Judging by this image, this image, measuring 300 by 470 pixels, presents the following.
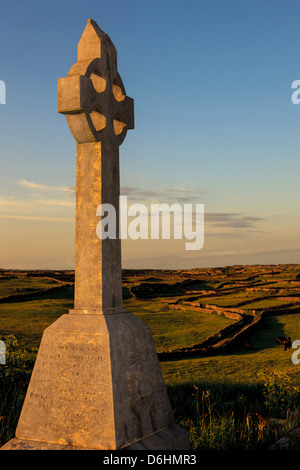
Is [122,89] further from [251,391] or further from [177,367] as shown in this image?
[177,367]

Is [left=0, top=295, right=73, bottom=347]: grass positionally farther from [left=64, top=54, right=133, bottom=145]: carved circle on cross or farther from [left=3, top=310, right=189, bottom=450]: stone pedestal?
[left=64, top=54, right=133, bottom=145]: carved circle on cross

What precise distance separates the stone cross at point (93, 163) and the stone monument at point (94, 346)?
0.04 ft

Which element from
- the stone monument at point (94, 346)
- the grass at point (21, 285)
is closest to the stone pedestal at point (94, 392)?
the stone monument at point (94, 346)

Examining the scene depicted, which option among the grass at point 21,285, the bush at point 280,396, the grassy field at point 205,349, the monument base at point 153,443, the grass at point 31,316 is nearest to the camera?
the monument base at point 153,443

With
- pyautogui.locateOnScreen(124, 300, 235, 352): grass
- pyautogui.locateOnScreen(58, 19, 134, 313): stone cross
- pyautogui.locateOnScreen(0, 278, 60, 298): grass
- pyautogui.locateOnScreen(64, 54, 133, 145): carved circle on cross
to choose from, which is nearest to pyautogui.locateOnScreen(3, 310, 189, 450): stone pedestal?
pyautogui.locateOnScreen(58, 19, 134, 313): stone cross

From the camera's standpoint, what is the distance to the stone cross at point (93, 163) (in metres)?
5.82

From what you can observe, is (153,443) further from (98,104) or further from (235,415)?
(98,104)

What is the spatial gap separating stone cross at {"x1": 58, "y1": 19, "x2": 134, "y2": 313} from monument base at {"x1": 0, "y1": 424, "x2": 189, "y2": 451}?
1627 millimetres

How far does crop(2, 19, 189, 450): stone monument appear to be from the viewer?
537 centimetres

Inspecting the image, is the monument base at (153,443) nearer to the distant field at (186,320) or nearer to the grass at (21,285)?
the distant field at (186,320)

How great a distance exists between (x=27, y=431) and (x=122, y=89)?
4893 mm

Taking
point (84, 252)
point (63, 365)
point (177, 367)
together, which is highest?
point (84, 252)
